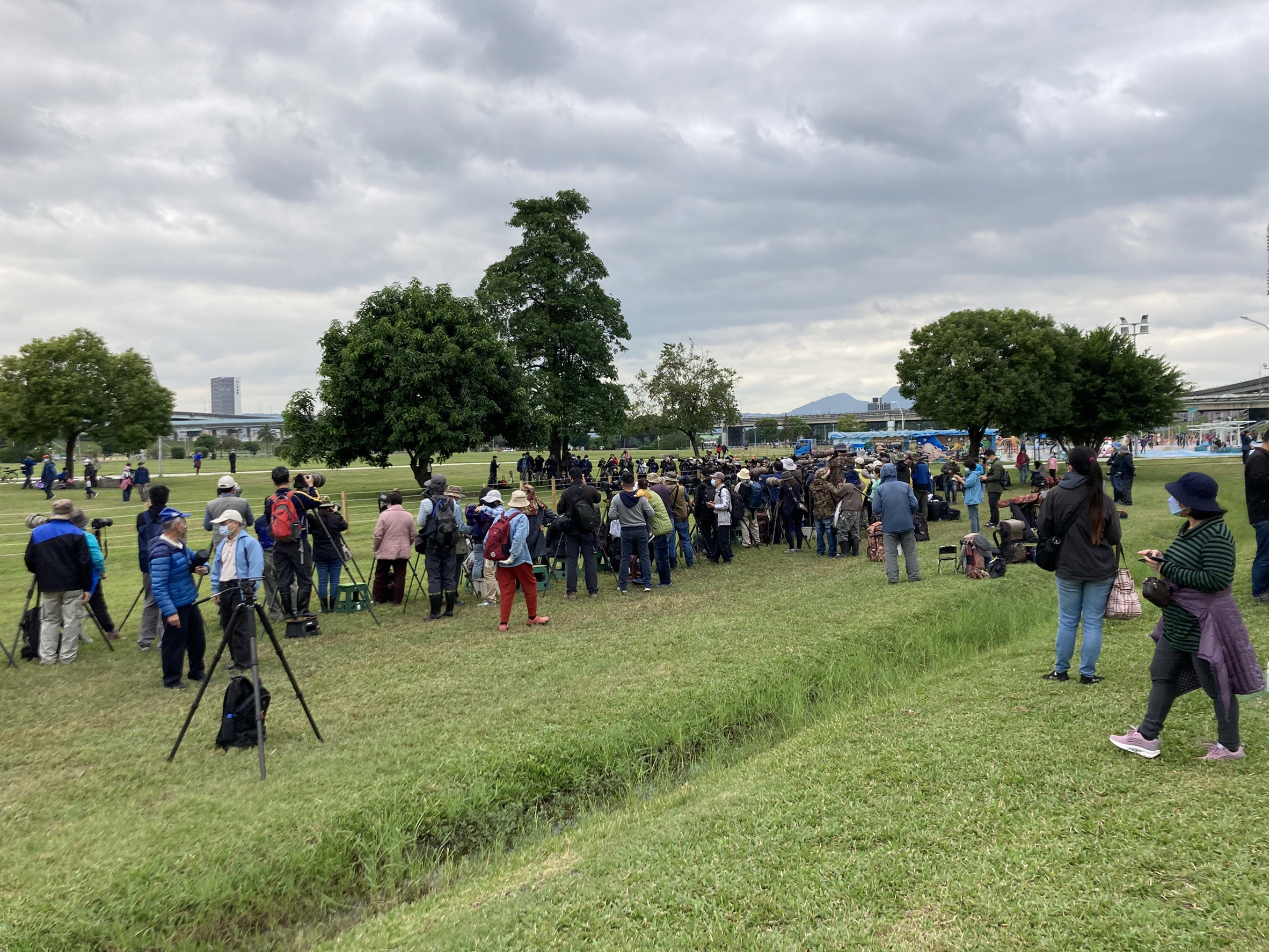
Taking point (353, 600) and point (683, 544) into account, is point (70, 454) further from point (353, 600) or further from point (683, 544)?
point (683, 544)

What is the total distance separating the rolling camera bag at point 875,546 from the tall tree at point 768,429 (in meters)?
124

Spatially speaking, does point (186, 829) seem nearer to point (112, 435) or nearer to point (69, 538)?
point (69, 538)

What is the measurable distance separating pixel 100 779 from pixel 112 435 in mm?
44393

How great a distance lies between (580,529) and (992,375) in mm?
31824

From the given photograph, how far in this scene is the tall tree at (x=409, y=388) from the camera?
3247 cm

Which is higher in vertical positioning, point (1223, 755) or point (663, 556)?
point (663, 556)

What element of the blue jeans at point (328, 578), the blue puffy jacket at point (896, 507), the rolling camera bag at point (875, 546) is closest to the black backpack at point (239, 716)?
the blue jeans at point (328, 578)

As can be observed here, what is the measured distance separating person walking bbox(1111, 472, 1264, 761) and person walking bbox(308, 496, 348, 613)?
9454 mm

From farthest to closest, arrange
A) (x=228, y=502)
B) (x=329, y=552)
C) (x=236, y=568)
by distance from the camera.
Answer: (x=329, y=552), (x=228, y=502), (x=236, y=568)

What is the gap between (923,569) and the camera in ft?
45.4

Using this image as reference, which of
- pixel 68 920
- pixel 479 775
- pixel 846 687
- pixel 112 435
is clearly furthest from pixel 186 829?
pixel 112 435

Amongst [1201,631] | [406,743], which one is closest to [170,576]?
[406,743]

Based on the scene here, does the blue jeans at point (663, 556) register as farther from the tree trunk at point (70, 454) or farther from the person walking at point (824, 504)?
the tree trunk at point (70, 454)

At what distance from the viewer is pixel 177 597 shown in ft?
25.4
